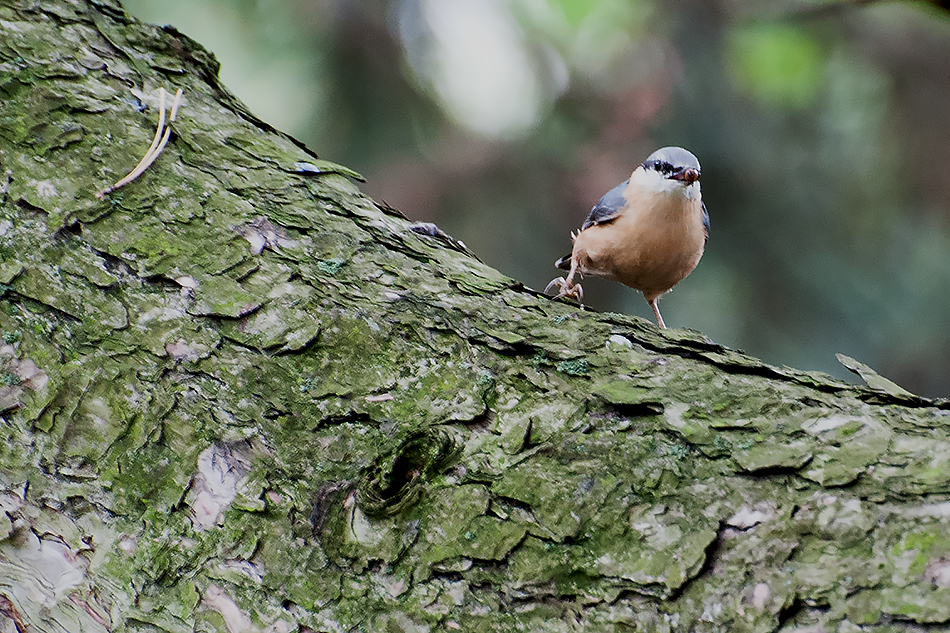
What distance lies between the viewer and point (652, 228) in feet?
8.68

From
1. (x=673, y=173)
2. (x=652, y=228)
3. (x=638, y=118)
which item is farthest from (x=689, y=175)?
(x=638, y=118)

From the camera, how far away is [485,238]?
4008mm

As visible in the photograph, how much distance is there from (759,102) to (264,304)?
336 cm

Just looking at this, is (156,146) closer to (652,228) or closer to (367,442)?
(367,442)

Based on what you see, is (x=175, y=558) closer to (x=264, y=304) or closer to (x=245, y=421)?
(x=245, y=421)

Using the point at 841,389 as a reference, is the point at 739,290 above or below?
above

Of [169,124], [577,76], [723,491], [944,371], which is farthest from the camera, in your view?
[944,371]

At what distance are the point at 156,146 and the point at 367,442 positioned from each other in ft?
2.60

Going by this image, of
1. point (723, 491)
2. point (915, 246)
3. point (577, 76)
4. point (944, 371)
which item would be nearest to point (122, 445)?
point (723, 491)

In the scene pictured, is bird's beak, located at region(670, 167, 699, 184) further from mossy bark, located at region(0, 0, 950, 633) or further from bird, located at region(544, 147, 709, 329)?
mossy bark, located at region(0, 0, 950, 633)

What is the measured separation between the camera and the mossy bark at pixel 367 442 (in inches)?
36.8

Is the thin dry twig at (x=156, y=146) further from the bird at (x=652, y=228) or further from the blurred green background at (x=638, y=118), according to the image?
the blurred green background at (x=638, y=118)

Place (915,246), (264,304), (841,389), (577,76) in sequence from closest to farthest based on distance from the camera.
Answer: (841,389), (264,304), (577,76), (915,246)

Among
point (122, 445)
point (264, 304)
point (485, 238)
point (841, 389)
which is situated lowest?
point (122, 445)
